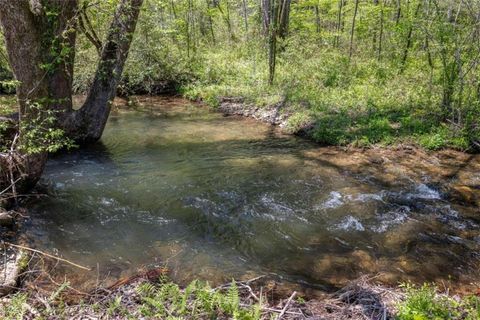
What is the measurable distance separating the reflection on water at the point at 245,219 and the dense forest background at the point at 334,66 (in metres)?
2.87

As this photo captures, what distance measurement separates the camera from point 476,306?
378 cm

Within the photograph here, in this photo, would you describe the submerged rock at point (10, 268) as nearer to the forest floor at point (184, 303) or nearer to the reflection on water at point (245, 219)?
the forest floor at point (184, 303)

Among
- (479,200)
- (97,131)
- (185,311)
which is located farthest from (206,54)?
Result: (185,311)

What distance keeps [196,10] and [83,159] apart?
643 inches

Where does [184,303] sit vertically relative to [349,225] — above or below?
above

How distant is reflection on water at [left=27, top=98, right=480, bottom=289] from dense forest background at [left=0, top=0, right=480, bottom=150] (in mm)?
2866

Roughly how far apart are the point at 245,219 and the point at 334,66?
10931 millimetres

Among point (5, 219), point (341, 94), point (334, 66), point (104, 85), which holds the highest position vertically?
point (104, 85)

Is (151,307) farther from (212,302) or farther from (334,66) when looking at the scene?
(334,66)

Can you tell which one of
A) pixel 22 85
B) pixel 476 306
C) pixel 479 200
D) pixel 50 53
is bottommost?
pixel 479 200

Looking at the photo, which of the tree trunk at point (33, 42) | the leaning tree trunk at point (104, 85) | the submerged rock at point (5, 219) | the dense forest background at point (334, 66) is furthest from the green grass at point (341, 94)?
the submerged rock at point (5, 219)

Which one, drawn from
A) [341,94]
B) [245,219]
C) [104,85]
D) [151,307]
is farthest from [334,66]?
[151,307]

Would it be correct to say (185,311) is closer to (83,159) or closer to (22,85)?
(22,85)

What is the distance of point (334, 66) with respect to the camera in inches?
612
